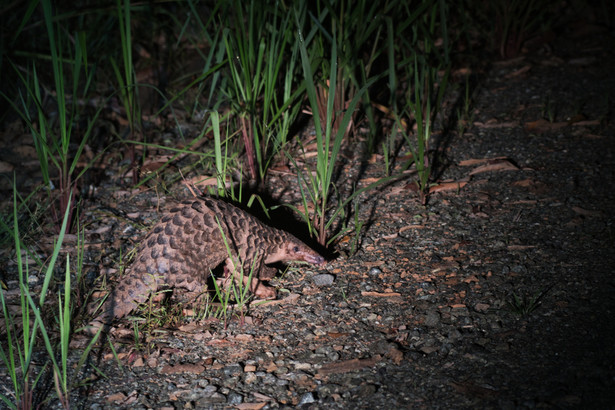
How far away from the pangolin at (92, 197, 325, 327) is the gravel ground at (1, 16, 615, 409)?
94mm

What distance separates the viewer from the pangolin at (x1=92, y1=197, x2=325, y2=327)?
2.06 m

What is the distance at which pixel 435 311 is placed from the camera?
6.35ft

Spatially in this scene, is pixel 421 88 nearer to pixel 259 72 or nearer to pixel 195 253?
pixel 259 72

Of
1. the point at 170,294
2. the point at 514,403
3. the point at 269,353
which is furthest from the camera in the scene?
the point at 170,294

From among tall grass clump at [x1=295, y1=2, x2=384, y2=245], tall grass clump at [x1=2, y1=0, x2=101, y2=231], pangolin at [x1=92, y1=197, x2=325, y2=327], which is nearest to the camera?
pangolin at [x1=92, y1=197, x2=325, y2=327]

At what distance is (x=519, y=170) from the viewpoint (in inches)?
107

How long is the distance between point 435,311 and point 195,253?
816 mm

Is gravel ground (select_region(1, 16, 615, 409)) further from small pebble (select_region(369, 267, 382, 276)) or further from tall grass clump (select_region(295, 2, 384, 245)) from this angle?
tall grass clump (select_region(295, 2, 384, 245))

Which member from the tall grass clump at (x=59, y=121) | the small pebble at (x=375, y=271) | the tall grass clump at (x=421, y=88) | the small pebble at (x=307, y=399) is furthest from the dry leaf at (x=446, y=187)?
the tall grass clump at (x=59, y=121)

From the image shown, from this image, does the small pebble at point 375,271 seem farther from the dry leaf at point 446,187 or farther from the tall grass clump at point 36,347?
the tall grass clump at point 36,347

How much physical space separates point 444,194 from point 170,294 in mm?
1216

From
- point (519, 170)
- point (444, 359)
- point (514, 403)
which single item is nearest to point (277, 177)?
point (519, 170)

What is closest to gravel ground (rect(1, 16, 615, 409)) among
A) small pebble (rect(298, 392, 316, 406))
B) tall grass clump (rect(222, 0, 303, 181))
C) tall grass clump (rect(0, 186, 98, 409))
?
small pebble (rect(298, 392, 316, 406))

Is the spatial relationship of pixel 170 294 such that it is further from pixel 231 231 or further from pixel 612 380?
pixel 612 380
